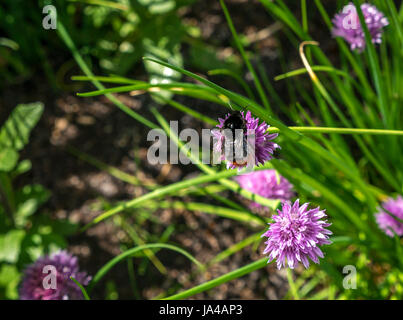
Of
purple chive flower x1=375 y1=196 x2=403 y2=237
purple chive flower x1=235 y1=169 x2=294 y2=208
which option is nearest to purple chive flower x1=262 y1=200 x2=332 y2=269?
purple chive flower x1=235 y1=169 x2=294 y2=208

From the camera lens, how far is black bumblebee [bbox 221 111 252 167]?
0.62m

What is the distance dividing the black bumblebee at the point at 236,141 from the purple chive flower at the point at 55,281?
55cm

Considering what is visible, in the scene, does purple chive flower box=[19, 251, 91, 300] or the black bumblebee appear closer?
the black bumblebee

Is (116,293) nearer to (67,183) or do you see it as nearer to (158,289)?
(158,289)

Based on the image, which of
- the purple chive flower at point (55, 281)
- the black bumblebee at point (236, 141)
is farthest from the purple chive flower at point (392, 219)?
the purple chive flower at point (55, 281)

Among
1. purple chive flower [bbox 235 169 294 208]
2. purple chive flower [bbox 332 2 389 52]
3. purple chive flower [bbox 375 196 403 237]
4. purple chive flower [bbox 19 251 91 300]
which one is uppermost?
purple chive flower [bbox 332 2 389 52]

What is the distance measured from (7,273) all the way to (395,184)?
118 centimetres

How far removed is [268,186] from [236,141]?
0.37 m

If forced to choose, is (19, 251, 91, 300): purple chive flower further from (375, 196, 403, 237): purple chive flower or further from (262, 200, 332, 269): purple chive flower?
(375, 196, 403, 237): purple chive flower

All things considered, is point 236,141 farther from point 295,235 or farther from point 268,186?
point 268,186

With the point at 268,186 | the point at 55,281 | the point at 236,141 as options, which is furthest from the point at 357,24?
the point at 55,281

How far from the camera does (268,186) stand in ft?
3.18

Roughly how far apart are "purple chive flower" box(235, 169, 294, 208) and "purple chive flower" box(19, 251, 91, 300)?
0.48 meters

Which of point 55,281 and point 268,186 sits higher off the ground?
point 268,186
